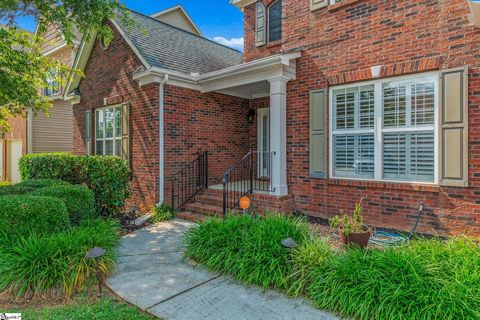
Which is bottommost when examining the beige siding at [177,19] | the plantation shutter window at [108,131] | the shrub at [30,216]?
the shrub at [30,216]

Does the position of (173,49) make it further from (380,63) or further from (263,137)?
(380,63)

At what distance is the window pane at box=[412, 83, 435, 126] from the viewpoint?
5.40 m

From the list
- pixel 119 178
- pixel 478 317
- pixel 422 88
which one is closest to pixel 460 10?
pixel 422 88

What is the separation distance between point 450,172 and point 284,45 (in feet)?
14.4

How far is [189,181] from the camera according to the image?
867 cm

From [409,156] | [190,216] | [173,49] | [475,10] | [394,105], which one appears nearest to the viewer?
[475,10]

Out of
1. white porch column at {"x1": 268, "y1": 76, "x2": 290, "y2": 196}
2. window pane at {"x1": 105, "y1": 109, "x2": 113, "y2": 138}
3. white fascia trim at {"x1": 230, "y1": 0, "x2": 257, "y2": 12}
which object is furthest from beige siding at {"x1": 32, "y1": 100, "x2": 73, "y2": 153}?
white porch column at {"x1": 268, "y1": 76, "x2": 290, "y2": 196}

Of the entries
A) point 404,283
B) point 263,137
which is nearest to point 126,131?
point 263,137

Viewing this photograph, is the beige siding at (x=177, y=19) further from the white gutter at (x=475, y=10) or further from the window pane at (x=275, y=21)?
the white gutter at (x=475, y=10)

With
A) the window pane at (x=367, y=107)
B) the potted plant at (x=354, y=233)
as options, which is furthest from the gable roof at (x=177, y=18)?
the potted plant at (x=354, y=233)

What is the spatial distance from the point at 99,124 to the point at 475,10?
9.99 m

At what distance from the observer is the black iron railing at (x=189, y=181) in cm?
839

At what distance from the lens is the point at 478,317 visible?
271 centimetres

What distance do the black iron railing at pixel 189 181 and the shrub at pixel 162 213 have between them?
0.78 ft
